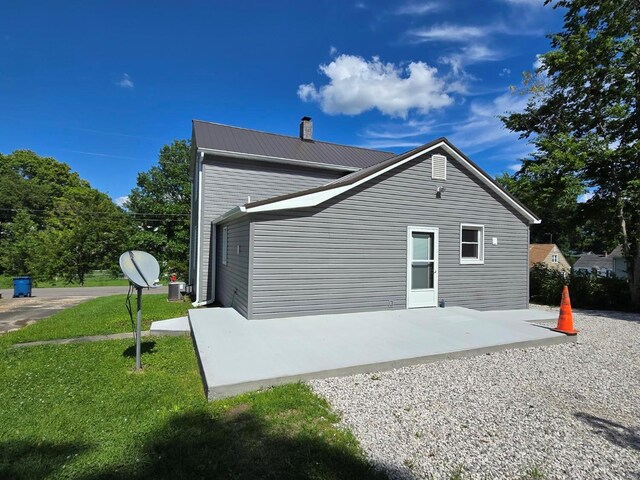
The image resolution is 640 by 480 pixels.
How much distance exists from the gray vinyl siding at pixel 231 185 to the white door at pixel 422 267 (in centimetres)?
483

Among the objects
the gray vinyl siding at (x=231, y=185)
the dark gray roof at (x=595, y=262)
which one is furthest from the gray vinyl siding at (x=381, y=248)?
the dark gray roof at (x=595, y=262)

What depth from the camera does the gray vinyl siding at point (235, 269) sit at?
730 centimetres

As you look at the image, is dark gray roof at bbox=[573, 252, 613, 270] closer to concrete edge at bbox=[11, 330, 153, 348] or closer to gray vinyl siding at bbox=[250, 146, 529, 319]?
gray vinyl siding at bbox=[250, 146, 529, 319]

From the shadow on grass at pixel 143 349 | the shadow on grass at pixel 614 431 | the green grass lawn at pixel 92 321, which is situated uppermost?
the shadow on grass at pixel 614 431

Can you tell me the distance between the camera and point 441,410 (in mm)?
3430

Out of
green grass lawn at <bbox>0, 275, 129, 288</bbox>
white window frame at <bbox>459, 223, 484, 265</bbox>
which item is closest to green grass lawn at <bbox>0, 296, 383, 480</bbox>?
white window frame at <bbox>459, 223, 484, 265</bbox>

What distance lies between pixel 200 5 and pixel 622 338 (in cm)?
1265

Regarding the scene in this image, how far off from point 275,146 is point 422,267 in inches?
283

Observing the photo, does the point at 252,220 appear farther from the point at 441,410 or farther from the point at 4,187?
the point at 4,187

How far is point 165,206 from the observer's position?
95.6 ft

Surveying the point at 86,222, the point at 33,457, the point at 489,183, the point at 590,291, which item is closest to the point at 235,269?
the point at 33,457

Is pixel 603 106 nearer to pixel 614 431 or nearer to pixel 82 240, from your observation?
pixel 614 431

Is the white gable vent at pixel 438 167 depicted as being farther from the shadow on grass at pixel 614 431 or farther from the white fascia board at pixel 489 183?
the shadow on grass at pixel 614 431

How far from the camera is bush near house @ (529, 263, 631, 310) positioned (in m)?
12.5
